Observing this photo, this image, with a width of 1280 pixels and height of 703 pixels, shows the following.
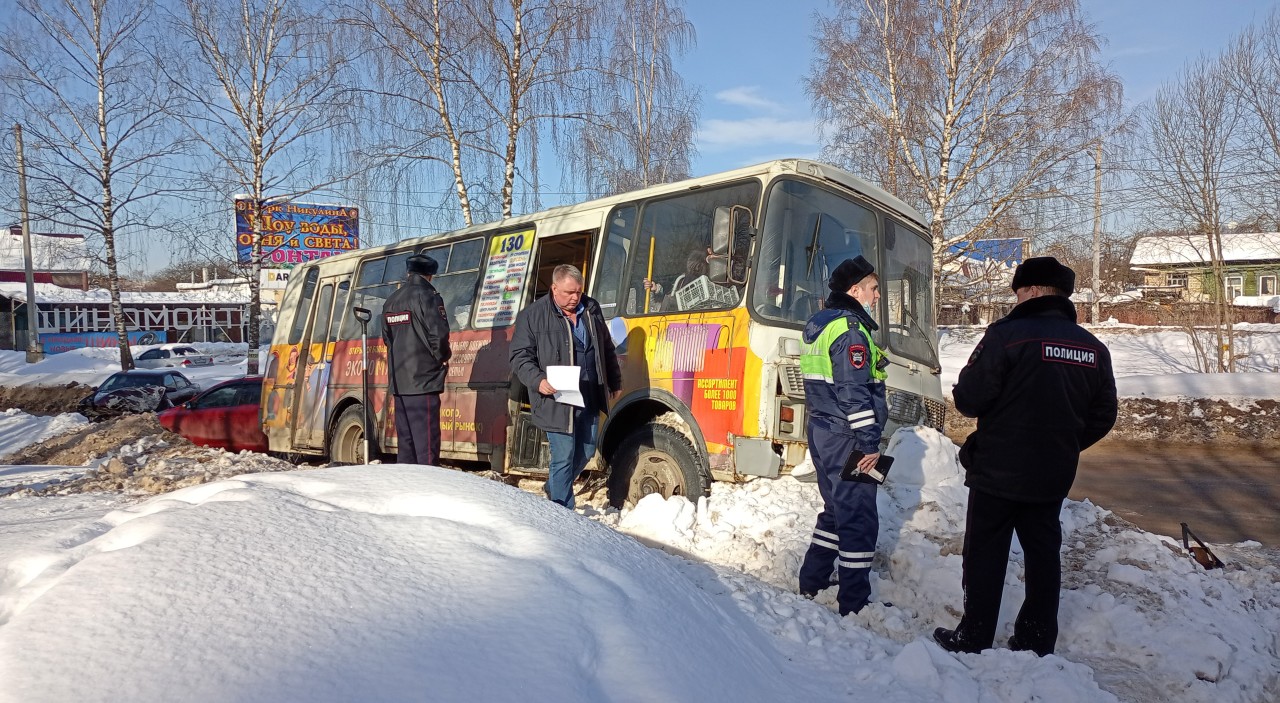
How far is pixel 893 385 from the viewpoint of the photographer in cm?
571

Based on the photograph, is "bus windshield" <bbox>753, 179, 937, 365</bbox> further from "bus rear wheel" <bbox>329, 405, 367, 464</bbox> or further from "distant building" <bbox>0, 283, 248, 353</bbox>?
"distant building" <bbox>0, 283, 248, 353</bbox>

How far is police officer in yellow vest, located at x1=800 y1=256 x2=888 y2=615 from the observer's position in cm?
393

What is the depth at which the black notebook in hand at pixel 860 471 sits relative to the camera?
388 cm

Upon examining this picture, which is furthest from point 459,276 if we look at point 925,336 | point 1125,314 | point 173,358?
point 1125,314

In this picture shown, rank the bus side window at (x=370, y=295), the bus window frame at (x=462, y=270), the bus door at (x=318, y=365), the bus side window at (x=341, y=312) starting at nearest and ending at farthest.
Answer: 1. the bus window frame at (x=462, y=270)
2. the bus side window at (x=370, y=295)
3. the bus side window at (x=341, y=312)
4. the bus door at (x=318, y=365)

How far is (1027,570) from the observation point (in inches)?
139

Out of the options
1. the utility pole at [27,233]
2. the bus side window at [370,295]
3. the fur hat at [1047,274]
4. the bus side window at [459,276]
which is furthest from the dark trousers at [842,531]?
the utility pole at [27,233]

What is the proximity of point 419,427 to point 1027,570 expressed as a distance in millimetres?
4385

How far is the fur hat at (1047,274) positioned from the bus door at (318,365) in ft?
27.0

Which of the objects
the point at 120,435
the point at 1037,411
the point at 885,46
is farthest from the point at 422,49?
the point at 1037,411

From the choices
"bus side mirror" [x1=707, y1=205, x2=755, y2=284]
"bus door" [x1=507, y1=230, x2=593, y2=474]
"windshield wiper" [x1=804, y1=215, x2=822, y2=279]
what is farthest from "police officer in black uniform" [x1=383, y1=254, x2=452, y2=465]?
"windshield wiper" [x1=804, y1=215, x2=822, y2=279]

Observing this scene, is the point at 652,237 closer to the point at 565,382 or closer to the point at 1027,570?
the point at 565,382

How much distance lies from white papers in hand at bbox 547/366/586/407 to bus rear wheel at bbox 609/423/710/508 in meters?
0.91

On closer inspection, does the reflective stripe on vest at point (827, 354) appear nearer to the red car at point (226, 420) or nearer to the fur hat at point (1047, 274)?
the fur hat at point (1047, 274)
